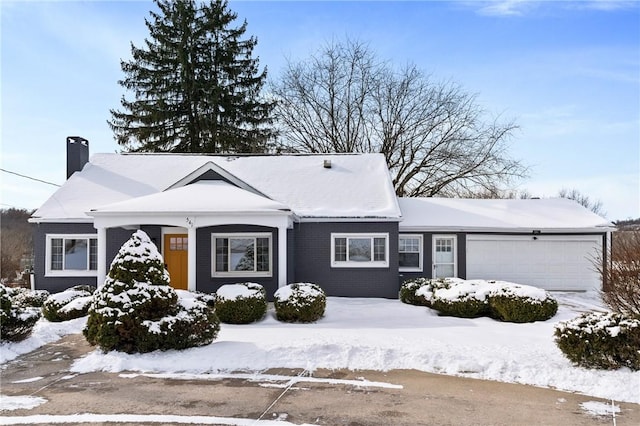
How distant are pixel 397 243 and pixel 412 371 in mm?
8959

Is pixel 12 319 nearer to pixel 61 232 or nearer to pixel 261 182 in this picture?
pixel 61 232

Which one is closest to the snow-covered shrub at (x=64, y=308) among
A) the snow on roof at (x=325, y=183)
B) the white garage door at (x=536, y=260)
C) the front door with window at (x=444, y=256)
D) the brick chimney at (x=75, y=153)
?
the snow on roof at (x=325, y=183)

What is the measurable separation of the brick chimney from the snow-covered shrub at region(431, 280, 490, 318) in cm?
1481

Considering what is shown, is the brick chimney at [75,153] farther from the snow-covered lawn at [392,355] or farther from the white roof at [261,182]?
the snow-covered lawn at [392,355]

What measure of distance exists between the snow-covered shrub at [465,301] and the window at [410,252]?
15.4 feet

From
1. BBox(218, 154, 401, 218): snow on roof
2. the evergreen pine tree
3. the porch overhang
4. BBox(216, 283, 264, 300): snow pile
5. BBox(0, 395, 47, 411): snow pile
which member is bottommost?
BBox(0, 395, 47, 411): snow pile

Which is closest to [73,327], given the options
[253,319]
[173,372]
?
[253,319]

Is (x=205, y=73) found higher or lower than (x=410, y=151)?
higher

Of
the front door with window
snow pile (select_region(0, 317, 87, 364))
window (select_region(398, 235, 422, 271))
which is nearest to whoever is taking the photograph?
snow pile (select_region(0, 317, 87, 364))

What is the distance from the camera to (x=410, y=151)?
31.6 m

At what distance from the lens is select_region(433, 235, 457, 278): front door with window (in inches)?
747

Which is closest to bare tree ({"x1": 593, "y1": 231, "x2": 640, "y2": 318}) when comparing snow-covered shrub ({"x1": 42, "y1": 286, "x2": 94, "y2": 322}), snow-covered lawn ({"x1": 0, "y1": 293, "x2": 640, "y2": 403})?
snow-covered lawn ({"x1": 0, "y1": 293, "x2": 640, "y2": 403})

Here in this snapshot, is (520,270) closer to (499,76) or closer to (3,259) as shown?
(499,76)

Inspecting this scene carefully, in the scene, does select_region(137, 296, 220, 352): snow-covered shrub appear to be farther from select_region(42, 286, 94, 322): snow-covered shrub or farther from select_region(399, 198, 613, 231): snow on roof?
select_region(399, 198, 613, 231): snow on roof
